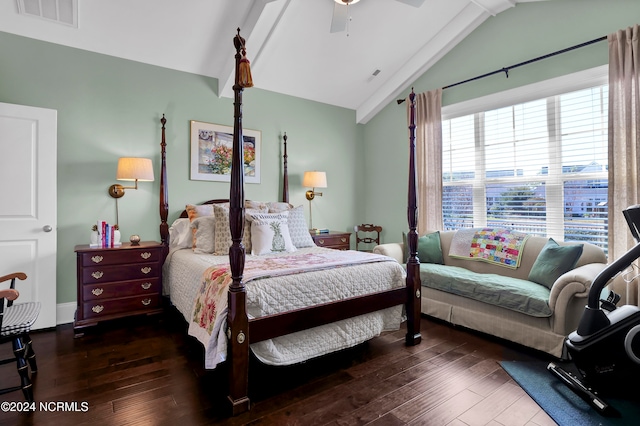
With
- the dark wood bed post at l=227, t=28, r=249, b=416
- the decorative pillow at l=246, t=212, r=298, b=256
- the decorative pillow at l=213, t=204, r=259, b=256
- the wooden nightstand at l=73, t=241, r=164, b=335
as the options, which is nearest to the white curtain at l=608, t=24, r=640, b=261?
the decorative pillow at l=246, t=212, r=298, b=256

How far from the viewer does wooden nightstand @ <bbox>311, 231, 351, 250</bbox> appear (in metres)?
4.39

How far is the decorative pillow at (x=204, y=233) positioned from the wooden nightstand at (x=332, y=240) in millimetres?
1424

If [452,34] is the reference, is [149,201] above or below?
below

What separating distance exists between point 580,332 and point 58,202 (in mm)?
4504

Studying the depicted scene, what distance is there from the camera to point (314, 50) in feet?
13.3

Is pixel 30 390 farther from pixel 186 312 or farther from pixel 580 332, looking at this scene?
pixel 580 332

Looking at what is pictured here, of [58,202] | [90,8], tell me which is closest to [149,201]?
[58,202]

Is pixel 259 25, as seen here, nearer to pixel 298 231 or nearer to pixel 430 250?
pixel 298 231

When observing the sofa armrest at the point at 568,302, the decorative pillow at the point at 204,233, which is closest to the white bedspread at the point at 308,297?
the decorative pillow at the point at 204,233

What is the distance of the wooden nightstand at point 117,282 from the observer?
3027mm

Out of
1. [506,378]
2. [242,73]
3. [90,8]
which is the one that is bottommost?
[506,378]

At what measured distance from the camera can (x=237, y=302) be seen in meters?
1.90

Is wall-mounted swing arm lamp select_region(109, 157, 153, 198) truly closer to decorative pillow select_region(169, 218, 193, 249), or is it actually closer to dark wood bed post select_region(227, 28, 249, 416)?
decorative pillow select_region(169, 218, 193, 249)

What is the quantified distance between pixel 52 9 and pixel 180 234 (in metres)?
2.33
